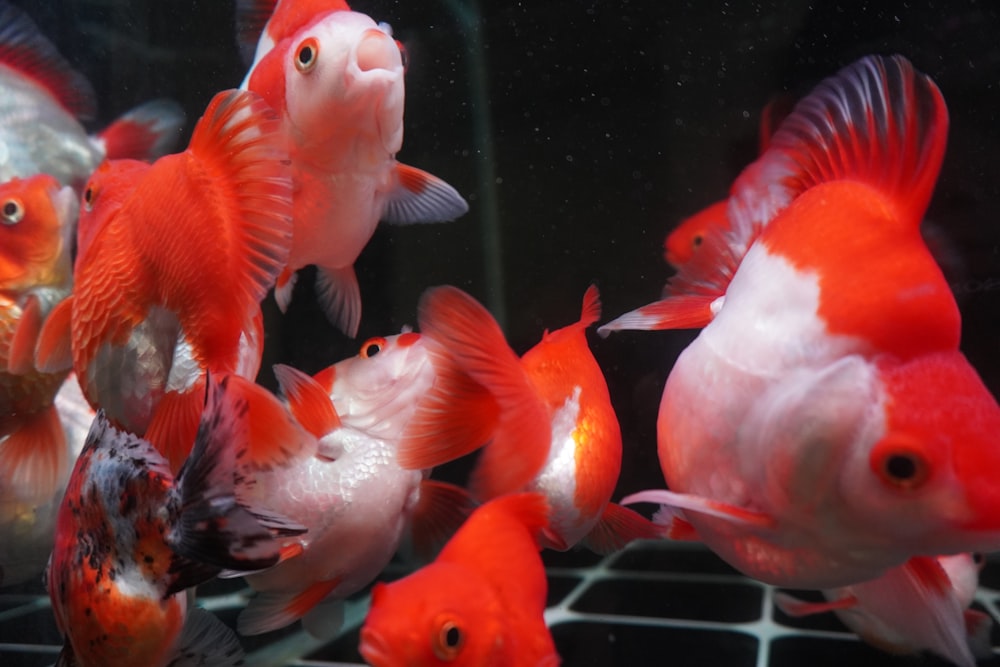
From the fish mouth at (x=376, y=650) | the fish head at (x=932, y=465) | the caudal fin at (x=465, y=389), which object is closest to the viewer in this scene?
the fish head at (x=932, y=465)

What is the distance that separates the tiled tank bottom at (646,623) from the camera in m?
1.36

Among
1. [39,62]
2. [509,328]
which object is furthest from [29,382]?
[509,328]

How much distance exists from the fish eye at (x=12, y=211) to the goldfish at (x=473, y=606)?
1.17m

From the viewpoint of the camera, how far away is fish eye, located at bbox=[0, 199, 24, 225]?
1.35 meters

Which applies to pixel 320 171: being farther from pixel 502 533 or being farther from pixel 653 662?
pixel 653 662

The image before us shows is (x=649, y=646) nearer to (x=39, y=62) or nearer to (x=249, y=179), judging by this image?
(x=249, y=179)

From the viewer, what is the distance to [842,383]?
1.70 feet

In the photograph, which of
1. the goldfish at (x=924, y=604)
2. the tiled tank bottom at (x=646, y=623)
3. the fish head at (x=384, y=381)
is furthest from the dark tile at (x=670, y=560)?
the goldfish at (x=924, y=604)

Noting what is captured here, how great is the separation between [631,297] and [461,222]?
459 mm

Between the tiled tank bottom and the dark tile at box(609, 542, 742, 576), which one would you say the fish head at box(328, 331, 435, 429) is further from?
the dark tile at box(609, 542, 742, 576)

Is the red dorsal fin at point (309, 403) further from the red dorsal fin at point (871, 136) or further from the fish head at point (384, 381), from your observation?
the red dorsal fin at point (871, 136)

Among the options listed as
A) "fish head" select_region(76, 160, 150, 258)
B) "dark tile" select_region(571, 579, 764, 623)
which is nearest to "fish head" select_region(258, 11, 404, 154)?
"fish head" select_region(76, 160, 150, 258)

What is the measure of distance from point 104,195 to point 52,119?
2.92 ft

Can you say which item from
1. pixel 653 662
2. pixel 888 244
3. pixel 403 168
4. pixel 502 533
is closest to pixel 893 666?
pixel 653 662
